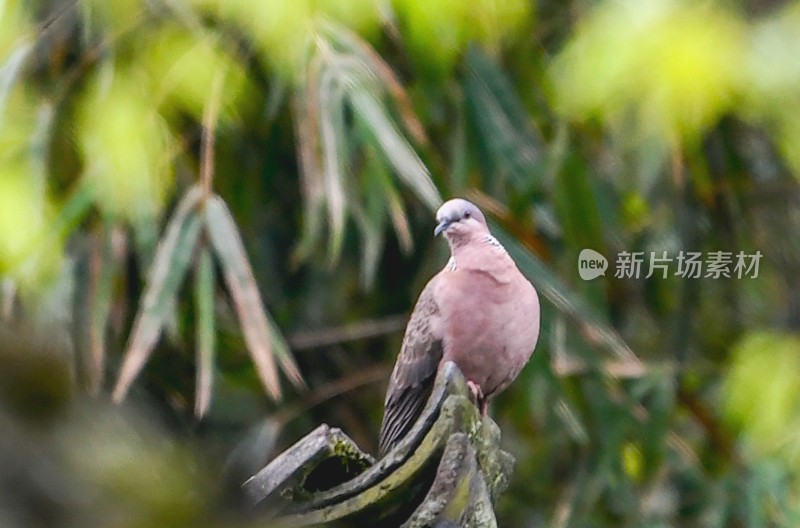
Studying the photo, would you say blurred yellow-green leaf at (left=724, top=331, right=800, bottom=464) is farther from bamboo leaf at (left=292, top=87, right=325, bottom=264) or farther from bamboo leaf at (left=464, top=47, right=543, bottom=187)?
bamboo leaf at (left=292, top=87, right=325, bottom=264)

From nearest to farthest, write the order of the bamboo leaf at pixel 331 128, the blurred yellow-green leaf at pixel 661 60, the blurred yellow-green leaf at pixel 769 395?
1. the blurred yellow-green leaf at pixel 661 60
2. the bamboo leaf at pixel 331 128
3. the blurred yellow-green leaf at pixel 769 395

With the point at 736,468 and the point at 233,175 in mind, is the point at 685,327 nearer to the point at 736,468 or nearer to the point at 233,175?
the point at 736,468

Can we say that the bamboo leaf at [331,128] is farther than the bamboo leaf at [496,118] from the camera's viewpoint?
No

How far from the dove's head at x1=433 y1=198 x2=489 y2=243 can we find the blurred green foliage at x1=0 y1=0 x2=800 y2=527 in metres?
0.59

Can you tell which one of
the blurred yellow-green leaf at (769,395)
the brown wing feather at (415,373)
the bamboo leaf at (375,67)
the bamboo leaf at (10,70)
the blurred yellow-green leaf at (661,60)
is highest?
the bamboo leaf at (10,70)

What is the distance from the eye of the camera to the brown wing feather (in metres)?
1.68

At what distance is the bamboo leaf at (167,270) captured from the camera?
245cm

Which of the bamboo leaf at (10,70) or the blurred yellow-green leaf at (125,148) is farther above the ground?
the bamboo leaf at (10,70)

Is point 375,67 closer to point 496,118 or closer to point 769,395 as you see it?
point 496,118

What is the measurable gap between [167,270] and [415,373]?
106 cm

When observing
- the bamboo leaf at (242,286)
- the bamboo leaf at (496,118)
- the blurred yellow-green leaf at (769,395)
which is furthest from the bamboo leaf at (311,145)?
the blurred yellow-green leaf at (769,395)

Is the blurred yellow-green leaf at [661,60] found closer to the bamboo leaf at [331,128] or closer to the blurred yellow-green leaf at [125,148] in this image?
the bamboo leaf at [331,128]

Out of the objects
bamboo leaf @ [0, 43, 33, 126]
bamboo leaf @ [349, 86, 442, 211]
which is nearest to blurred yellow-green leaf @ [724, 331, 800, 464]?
bamboo leaf @ [349, 86, 442, 211]

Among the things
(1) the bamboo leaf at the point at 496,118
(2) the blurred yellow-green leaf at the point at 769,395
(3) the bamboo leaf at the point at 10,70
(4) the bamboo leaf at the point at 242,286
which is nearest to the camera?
(4) the bamboo leaf at the point at 242,286
